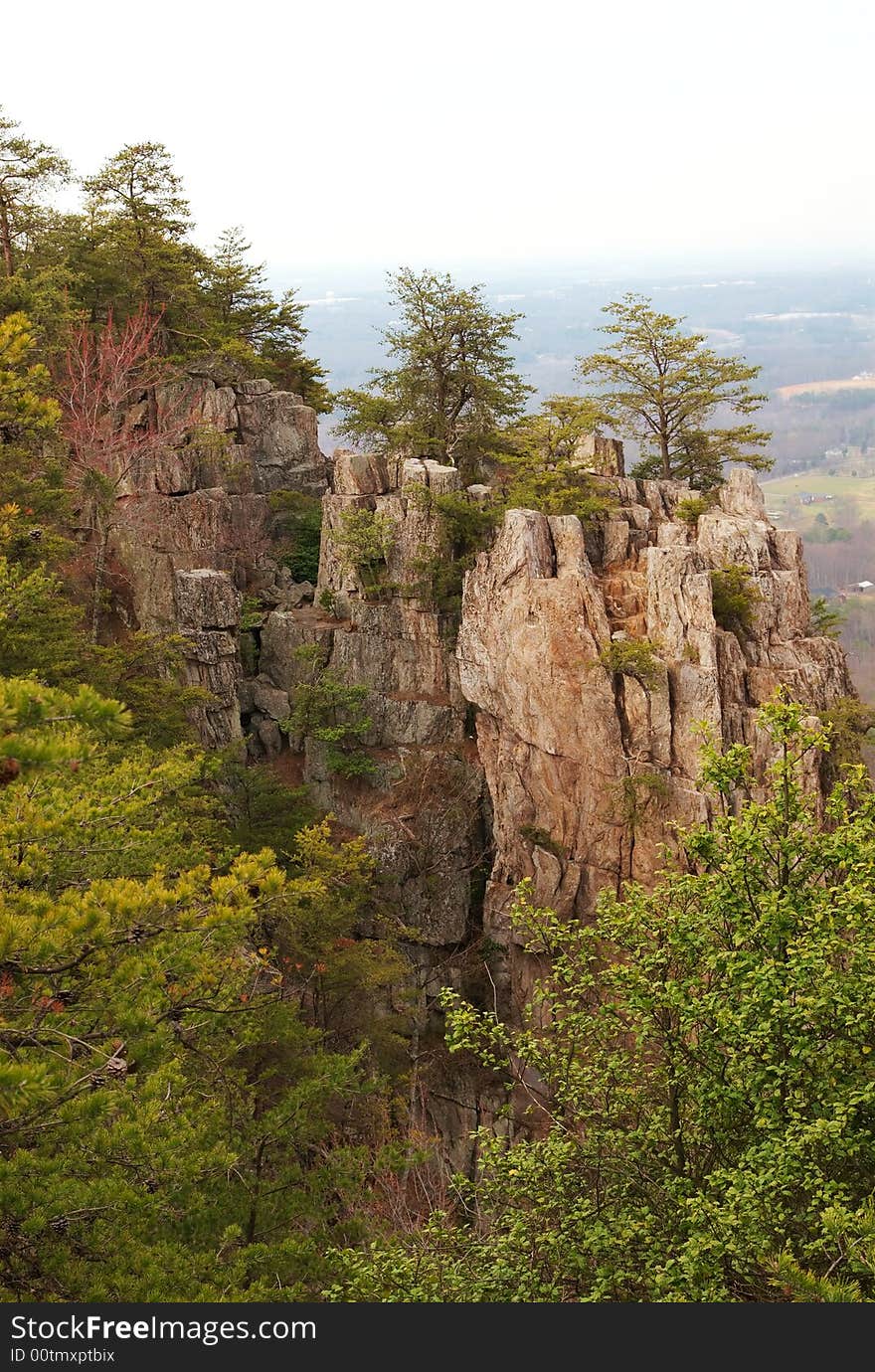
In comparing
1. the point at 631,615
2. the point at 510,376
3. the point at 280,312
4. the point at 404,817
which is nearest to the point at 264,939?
the point at 404,817

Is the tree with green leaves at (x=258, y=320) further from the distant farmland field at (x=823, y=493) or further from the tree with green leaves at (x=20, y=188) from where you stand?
the distant farmland field at (x=823, y=493)

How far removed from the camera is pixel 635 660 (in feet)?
67.9

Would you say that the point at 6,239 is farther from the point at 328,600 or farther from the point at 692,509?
the point at 692,509

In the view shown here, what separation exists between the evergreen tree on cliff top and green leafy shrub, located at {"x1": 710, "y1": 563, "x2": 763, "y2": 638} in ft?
30.2

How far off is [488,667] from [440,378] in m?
10.3

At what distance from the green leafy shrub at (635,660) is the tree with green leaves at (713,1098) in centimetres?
1157

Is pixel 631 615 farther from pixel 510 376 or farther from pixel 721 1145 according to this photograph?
pixel 721 1145

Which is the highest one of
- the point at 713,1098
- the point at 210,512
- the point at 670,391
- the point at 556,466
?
the point at 670,391

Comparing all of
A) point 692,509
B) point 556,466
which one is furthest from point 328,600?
point 692,509

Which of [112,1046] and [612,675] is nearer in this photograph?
[112,1046]

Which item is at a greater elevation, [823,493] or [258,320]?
[258,320]

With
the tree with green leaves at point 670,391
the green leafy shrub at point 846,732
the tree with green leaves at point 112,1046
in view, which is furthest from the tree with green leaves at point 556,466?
the tree with green leaves at point 112,1046

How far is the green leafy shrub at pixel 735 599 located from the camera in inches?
838

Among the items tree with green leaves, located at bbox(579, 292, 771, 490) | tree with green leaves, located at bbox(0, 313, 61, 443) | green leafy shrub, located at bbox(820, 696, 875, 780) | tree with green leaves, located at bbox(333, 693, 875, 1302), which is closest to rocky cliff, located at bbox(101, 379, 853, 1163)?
green leafy shrub, located at bbox(820, 696, 875, 780)
